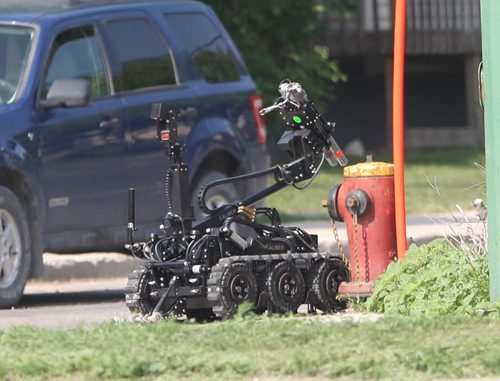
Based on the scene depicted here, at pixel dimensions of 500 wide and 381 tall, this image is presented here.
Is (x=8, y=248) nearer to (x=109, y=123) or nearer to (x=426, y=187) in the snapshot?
(x=109, y=123)

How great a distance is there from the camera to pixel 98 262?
13.3 metres

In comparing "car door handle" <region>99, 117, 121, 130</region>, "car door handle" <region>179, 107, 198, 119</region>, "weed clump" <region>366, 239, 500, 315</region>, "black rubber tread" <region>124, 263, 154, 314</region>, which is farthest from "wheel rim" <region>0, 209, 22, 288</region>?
"weed clump" <region>366, 239, 500, 315</region>

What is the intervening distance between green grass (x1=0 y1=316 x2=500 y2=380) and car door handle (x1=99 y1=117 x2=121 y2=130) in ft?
12.4

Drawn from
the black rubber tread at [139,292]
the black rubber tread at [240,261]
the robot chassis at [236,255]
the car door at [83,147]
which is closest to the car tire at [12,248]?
the car door at [83,147]

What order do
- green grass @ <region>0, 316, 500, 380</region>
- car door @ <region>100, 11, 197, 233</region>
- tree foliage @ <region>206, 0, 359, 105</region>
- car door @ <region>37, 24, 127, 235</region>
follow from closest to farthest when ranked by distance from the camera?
green grass @ <region>0, 316, 500, 380</region> < car door @ <region>37, 24, 127, 235</region> < car door @ <region>100, 11, 197, 233</region> < tree foliage @ <region>206, 0, 359, 105</region>

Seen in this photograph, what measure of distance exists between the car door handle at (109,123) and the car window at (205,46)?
3.71ft

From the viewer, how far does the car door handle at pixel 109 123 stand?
11.4m

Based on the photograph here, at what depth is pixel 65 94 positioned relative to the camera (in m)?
11.0

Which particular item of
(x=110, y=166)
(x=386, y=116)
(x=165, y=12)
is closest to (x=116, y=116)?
(x=110, y=166)

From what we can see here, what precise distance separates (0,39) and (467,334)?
5.17 m

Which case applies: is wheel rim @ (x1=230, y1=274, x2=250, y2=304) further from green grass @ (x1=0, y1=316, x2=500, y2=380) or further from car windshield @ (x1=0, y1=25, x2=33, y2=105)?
car windshield @ (x1=0, y1=25, x2=33, y2=105)

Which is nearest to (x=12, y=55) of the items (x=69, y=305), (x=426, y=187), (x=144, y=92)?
(x=144, y=92)

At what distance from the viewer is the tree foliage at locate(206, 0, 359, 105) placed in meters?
26.5

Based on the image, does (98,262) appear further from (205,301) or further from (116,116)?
(205,301)
